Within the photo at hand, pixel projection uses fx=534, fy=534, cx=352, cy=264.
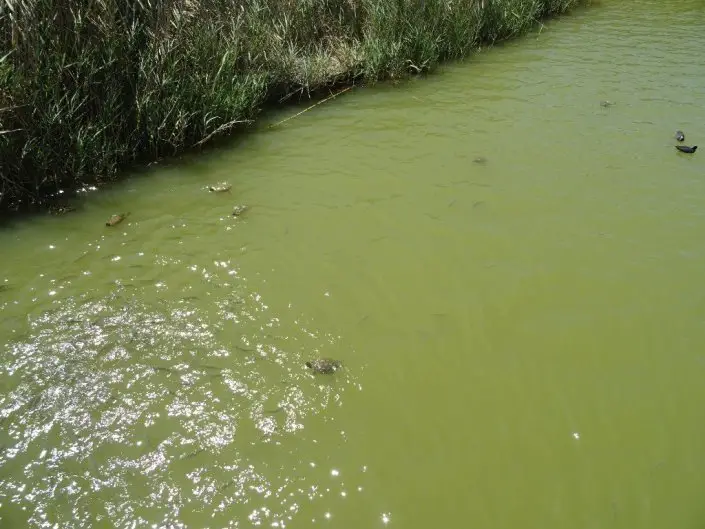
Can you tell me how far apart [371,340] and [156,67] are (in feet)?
13.0

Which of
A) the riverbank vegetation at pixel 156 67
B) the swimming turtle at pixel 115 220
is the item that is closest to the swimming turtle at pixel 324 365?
the swimming turtle at pixel 115 220

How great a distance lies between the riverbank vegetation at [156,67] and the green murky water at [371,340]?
1.69 feet

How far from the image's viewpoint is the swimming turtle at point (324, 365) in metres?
3.29

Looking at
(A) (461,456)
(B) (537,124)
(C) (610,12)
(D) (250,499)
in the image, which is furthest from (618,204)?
(C) (610,12)

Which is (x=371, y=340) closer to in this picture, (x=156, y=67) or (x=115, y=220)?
(x=115, y=220)

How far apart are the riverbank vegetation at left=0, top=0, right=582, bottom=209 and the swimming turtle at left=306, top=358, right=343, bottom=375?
130 inches

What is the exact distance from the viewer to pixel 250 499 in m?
2.60

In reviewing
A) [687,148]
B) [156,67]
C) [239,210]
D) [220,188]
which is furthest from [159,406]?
[687,148]

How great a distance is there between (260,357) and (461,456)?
1375 millimetres

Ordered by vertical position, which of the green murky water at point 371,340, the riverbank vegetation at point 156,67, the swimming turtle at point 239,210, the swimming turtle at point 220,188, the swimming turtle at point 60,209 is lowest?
the green murky water at point 371,340

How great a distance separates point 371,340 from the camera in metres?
3.54

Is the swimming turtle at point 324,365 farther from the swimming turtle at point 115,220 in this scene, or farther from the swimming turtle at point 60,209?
the swimming turtle at point 60,209

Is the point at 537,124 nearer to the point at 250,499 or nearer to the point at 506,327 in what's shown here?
the point at 506,327

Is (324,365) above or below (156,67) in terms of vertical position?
below
